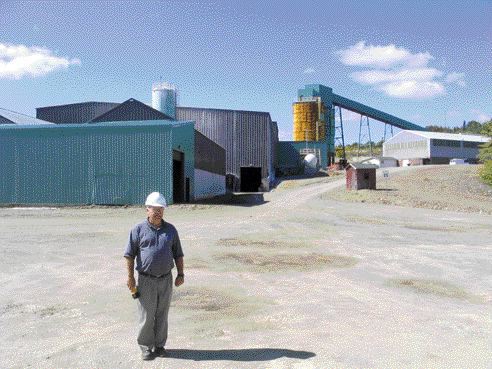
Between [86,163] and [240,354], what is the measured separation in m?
29.1

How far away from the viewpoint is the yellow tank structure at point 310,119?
74.2 m

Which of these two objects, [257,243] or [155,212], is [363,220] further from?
[155,212]

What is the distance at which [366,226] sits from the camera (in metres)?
23.0

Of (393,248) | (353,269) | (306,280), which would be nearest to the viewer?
(306,280)

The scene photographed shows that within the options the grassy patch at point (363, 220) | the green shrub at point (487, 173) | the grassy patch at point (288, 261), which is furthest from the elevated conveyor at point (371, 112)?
the grassy patch at point (288, 261)

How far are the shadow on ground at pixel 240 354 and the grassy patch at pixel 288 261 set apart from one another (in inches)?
230

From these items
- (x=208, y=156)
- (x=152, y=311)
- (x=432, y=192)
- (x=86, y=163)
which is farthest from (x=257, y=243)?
(x=432, y=192)

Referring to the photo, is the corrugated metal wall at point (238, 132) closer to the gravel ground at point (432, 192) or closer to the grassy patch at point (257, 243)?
Answer: the gravel ground at point (432, 192)

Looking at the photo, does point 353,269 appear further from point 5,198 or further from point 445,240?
point 5,198

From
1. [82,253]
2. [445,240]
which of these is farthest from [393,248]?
[82,253]

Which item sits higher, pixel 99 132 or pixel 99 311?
pixel 99 132

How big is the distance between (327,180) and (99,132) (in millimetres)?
27156

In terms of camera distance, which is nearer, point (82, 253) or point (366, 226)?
point (82, 253)

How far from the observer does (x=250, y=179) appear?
56.5 metres
